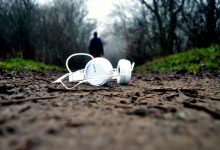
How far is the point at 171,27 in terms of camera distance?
20812mm

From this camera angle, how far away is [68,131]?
199 cm

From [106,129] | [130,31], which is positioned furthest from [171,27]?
[106,129]

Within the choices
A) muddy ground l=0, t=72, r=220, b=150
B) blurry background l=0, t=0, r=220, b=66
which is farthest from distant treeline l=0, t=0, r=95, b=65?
muddy ground l=0, t=72, r=220, b=150

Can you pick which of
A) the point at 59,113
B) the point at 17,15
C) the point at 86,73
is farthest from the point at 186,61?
the point at 59,113

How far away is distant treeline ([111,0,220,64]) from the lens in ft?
52.9

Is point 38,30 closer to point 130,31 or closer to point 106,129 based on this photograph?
point 130,31

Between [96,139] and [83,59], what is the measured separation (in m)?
23.0

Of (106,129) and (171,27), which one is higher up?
(171,27)

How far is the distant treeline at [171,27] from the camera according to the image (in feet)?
52.9

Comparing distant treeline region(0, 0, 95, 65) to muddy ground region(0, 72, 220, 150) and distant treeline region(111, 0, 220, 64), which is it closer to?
distant treeline region(111, 0, 220, 64)

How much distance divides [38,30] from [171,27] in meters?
8.54

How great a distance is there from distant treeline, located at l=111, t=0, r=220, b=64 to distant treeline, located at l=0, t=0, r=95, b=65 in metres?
4.70

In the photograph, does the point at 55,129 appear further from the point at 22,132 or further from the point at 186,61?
the point at 186,61

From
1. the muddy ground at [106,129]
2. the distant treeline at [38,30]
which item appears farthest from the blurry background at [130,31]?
the muddy ground at [106,129]
